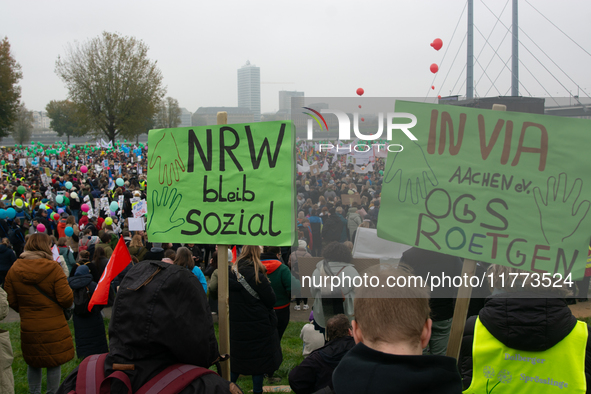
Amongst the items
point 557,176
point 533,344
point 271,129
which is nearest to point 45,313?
point 271,129

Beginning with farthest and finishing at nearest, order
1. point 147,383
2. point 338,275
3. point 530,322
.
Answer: point 338,275
point 530,322
point 147,383

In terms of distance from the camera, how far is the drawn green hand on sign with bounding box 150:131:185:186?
10.5 ft

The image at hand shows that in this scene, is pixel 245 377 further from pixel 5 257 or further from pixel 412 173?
pixel 5 257

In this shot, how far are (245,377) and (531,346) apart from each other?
356 cm

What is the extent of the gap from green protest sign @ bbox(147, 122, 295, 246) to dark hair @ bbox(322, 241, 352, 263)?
3.39 feet

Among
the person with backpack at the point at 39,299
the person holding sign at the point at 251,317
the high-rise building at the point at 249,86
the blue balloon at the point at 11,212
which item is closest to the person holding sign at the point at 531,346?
the person holding sign at the point at 251,317

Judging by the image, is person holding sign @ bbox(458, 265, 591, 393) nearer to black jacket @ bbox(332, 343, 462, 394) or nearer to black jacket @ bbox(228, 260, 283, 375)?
black jacket @ bbox(332, 343, 462, 394)

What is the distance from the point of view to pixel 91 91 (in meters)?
44.5

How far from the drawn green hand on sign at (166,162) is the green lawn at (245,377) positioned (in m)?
2.53

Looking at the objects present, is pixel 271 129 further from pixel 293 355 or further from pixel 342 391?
pixel 293 355

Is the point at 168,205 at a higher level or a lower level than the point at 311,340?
higher

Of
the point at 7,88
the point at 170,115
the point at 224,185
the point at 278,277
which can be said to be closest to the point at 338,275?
the point at 278,277

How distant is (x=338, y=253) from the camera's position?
3.95m

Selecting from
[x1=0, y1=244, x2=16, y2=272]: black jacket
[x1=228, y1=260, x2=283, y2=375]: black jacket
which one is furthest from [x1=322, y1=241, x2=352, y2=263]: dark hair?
[x1=0, y1=244, x2=16, y2=272]: black jacket
